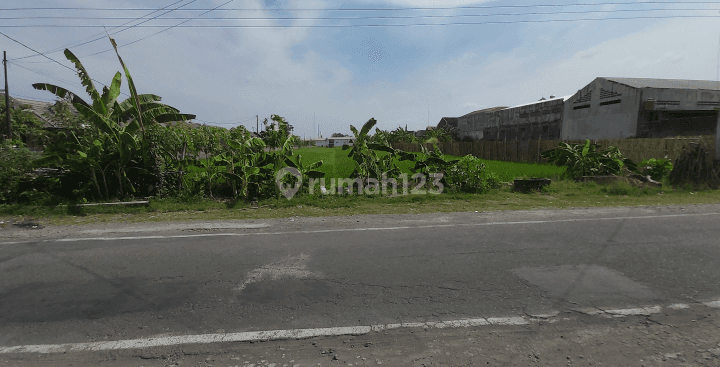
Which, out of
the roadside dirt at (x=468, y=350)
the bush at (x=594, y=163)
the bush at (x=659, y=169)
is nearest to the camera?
the roadside dirt at (x=468, y=350)

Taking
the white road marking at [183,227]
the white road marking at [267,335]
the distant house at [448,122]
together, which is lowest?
the white road marking at [183,227]

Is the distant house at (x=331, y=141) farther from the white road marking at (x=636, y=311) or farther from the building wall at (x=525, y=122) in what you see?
the white road marking at (x=636, y=311)

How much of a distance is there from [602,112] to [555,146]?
11.3 meters

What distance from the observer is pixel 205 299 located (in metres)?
3.66

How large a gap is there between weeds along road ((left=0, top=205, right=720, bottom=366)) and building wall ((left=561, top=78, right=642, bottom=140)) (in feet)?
79.4

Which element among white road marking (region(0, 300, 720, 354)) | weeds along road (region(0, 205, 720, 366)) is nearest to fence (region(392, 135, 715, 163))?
weeds along road (region(0, 205, 720, 366))

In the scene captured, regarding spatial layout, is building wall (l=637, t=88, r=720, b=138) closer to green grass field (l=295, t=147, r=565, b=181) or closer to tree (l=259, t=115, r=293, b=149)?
green grass field (l=295, t=147, r=565, b=181)

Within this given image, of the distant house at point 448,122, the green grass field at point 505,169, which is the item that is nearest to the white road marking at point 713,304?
the green grass field at point 505,169

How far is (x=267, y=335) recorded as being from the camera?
2.97 metres

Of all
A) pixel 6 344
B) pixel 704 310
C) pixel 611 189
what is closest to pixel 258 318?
pixel 6 344

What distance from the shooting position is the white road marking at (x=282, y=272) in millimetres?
4191

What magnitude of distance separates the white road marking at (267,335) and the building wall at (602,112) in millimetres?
29227

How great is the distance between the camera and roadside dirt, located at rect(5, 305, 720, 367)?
104 inches

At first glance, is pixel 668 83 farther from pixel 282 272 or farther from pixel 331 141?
pixel 331 141
